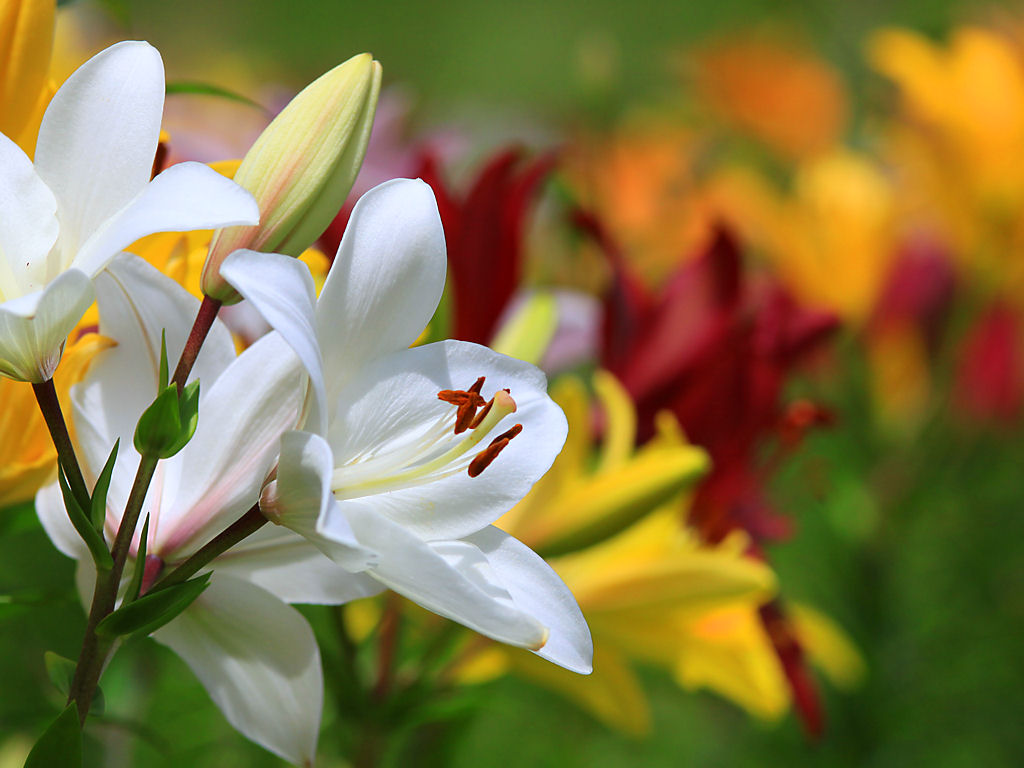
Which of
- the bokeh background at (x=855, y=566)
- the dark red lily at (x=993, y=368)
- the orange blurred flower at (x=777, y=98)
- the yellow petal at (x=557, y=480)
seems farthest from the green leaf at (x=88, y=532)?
the orange blurred flower at (x=777, y=98)

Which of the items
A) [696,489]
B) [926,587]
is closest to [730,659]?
[696,489]

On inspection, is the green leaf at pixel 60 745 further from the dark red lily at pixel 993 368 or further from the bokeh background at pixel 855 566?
the dark red lily at pixel 993 368

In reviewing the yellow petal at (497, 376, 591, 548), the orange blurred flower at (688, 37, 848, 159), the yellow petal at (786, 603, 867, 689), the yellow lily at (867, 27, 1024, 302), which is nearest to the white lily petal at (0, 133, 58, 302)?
the yellow petal at (497, 376, 591, 548)

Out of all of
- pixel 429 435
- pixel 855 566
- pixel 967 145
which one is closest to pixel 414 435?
pixel 429 435

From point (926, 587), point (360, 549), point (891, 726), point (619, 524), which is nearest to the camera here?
point (360, 549)

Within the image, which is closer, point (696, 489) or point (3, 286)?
point (3, 286)

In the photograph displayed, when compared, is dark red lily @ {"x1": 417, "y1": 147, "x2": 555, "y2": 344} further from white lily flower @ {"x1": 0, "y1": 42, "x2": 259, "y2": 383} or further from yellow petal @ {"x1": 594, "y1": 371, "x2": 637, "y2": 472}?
white lily flower @ {"x1": 0, "y1": 42, "x2": 259, "y2": 383}

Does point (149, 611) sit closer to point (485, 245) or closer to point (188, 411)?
point (188, 411)

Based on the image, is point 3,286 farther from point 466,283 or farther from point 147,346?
point 466,283
